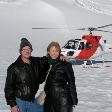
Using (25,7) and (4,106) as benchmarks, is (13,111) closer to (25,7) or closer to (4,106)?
(4,106)

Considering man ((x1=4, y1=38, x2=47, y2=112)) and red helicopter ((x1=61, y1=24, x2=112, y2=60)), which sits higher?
red helicopter ((x1=61, y1=24, x2=112, y2=60))

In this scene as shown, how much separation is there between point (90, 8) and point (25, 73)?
4641 cm

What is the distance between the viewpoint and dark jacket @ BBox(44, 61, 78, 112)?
4.70 m

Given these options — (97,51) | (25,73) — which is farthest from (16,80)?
(97,51)

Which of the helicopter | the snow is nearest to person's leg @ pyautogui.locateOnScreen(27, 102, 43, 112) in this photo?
the helicopter

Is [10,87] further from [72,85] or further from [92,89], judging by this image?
[92,89]

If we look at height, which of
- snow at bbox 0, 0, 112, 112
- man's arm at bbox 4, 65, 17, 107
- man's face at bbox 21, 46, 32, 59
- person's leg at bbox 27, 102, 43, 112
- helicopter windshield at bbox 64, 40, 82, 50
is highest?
snow at bbox 0, 0, 112, 112

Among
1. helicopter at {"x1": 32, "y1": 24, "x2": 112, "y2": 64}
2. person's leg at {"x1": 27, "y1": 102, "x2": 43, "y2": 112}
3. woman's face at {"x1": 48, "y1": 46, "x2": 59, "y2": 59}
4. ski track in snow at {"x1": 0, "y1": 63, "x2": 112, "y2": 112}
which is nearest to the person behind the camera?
woman's face at {"x1": 48, "y1": 46, "x2": 59, "y2": 59}

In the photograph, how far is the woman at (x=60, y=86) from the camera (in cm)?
470

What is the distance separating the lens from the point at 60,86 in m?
4.70

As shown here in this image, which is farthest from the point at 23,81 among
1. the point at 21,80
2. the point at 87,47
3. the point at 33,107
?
the point at 87,47

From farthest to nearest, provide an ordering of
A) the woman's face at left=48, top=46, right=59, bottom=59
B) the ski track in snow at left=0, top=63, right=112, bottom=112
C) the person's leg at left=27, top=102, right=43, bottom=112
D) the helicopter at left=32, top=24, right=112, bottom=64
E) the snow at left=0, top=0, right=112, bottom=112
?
the snow at left=0, top=0, right=112, bottom=112, the helicopter at left=32, top=24, right=112, bottom=64, the ski track in snow at left=0, top=63, right=112, bottom=112, the person's leg at left=27, top=102, right=43, bottom=112, the woman's face at left=48, top=46, right=59, bottom=59

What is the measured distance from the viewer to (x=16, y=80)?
4.75 metres

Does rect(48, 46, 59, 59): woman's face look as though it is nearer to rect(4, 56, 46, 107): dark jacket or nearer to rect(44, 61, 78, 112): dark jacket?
rect(44, 61, 78, 112): dark jacket
